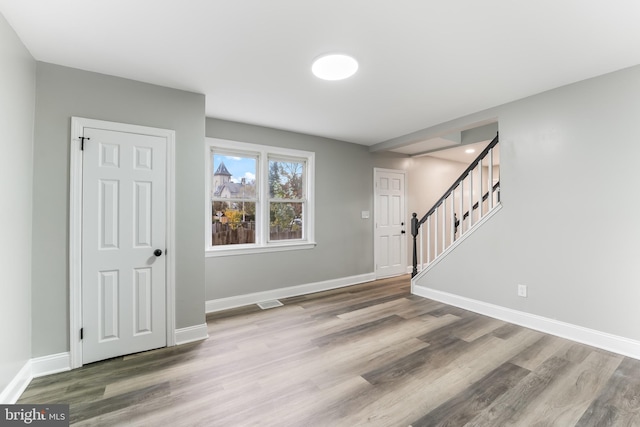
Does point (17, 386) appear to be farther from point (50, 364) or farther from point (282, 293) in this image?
point (282, 293)

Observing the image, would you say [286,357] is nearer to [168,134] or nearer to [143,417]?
[143,417]

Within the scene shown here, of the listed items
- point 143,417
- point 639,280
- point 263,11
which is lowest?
point 143,417

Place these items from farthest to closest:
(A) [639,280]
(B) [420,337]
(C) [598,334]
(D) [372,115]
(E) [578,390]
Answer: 1. (D) [372,115]
2. (B) [420,337]
3. (C) [598,334]
4. (A) [639,280]
5. (E) [578,390]

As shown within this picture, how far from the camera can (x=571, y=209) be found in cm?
269

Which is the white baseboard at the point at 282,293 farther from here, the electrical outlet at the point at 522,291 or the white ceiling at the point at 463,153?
the white ceiling at the point at 463,153

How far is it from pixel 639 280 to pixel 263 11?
362 cm

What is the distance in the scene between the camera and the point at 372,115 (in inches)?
137

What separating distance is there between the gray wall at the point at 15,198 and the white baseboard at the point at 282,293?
1742 millimetres

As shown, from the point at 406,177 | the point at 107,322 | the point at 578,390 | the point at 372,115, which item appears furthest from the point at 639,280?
the point at 107,322

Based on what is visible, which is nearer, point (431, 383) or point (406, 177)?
point (431, 383)

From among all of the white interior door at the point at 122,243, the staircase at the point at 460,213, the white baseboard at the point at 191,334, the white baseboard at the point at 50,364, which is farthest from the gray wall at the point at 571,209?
the white baseboard at the point at 50,364

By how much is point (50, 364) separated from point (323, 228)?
3351 mm

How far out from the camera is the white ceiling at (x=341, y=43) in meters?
1.66

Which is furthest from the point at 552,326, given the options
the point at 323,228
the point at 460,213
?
the point at 323,228
